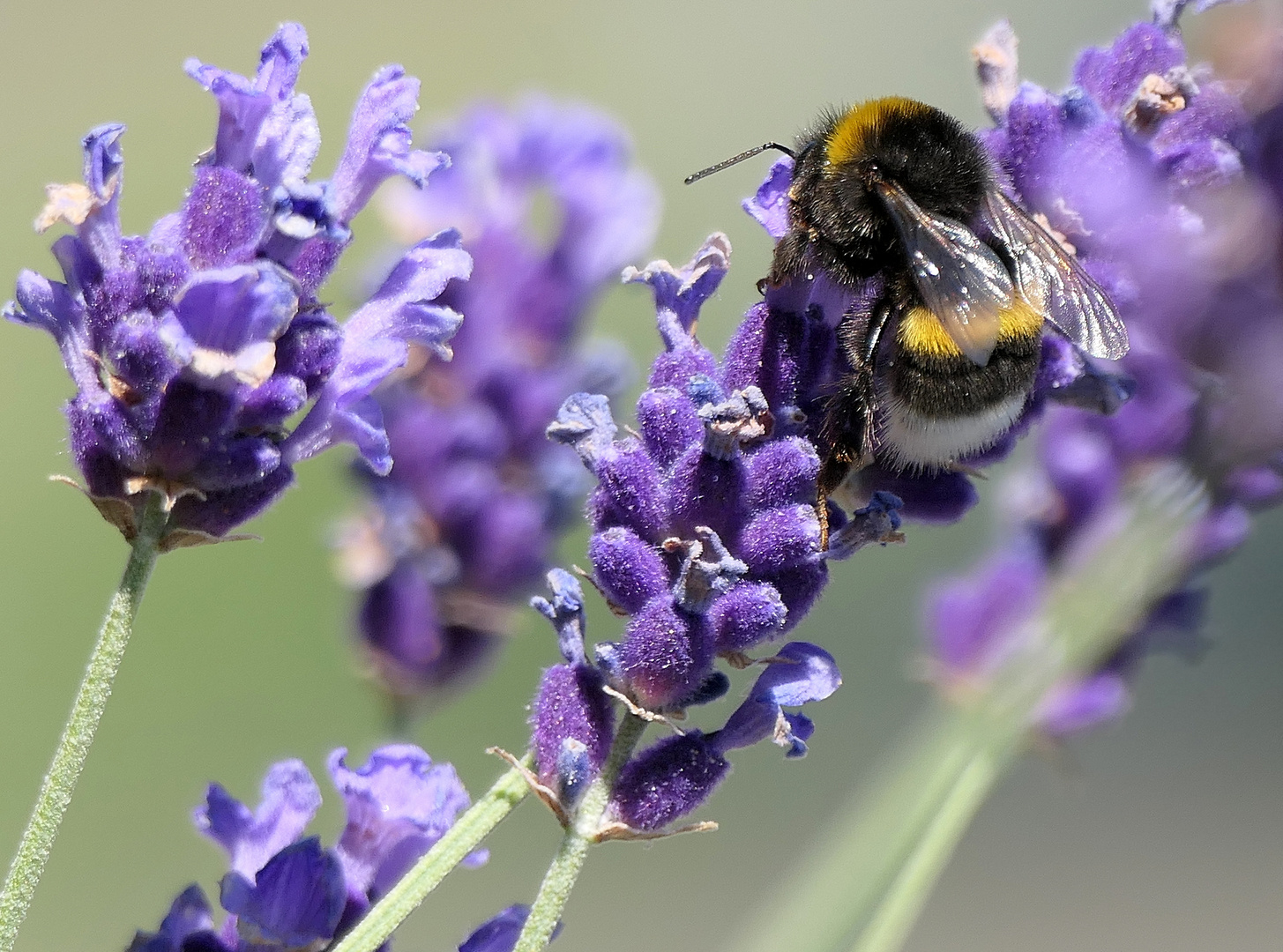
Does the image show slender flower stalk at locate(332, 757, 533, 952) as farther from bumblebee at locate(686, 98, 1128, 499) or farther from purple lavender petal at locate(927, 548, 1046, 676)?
purple lavender petal at locate(927, 548, 1046, 676)

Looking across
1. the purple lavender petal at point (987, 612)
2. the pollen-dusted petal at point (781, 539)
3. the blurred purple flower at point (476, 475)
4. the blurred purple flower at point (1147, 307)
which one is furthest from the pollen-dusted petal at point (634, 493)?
the purple lavender petal at point (987, 612)

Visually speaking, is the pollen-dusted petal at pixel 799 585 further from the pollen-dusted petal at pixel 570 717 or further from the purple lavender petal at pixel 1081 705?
the purple lavender petal at pixel 1081 705

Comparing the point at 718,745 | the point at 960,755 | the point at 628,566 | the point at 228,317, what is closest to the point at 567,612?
the point at 628,566

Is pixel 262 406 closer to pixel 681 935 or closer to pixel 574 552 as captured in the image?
pixel 574 552

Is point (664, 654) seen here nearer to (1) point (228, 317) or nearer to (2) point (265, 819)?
(2) point (265, 819)

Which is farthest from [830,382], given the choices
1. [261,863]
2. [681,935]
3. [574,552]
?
[681,935]

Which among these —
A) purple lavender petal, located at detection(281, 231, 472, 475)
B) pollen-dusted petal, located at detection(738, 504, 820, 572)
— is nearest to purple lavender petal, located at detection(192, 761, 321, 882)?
purple lavender petal, located at detection(281, 231, 472, 475)
